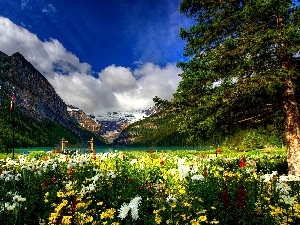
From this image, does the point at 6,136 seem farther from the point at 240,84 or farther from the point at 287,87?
the point at 287,87

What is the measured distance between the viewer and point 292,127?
12.2m

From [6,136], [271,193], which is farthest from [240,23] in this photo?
[6,136]

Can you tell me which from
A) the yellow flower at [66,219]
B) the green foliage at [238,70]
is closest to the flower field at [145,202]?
→ the yellow flower at [66,219]

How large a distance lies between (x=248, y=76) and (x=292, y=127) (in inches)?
106

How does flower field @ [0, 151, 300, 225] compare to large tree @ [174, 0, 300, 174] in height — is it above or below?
below

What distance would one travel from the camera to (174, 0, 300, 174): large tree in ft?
37.6

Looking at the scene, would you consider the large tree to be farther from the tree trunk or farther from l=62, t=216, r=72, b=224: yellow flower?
l=62, t=216, r=72, b=224: yellow flower

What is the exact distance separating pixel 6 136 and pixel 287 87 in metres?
14.4

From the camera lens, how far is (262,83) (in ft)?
37.9

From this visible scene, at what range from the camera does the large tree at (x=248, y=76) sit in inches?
451

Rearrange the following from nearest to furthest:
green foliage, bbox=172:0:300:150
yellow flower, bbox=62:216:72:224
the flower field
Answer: yellow flower, bbox=62:216:72:224 → the flower field → green foliage, bbox=172:0:300:150

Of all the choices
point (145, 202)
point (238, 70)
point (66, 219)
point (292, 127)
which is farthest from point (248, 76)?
point (66, 219)

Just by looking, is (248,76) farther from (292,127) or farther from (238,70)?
(292,127)

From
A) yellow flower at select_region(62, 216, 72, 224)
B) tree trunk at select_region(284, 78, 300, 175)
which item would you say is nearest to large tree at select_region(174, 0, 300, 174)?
tree trunk at select_region(284, 78, 300, 175)
